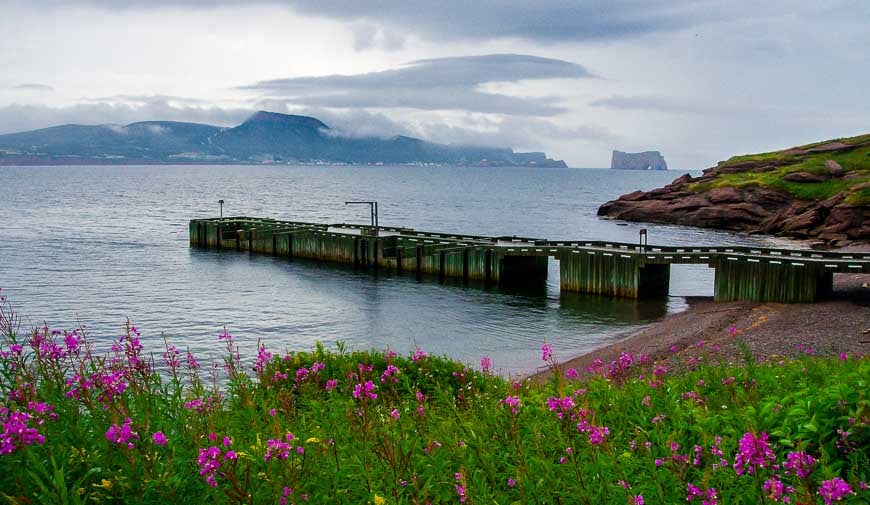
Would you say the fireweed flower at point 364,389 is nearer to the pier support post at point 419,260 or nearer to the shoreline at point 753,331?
the shoreline at point 753,331

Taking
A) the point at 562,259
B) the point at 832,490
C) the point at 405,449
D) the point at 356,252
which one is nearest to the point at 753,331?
the point at 562,259

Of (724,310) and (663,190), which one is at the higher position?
(663,190)

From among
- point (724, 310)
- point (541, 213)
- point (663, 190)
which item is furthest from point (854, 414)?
point (541, 213)

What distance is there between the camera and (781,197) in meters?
89.4

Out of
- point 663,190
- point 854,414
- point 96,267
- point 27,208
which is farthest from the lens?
point 27,208

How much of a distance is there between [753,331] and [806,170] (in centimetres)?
7524

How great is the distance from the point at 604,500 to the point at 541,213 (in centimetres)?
12739

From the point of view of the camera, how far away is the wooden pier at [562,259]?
36.7 m

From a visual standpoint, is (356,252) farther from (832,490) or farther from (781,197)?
(781,197)

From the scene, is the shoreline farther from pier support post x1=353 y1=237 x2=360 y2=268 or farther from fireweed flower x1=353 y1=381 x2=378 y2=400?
pier support post x1=353 y1=237 x2=360 y2=268

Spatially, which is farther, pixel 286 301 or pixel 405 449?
pixel 286 301

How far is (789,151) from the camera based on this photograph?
111m

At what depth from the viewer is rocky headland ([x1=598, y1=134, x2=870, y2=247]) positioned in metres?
72.1

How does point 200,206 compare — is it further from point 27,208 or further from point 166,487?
point 166,487
